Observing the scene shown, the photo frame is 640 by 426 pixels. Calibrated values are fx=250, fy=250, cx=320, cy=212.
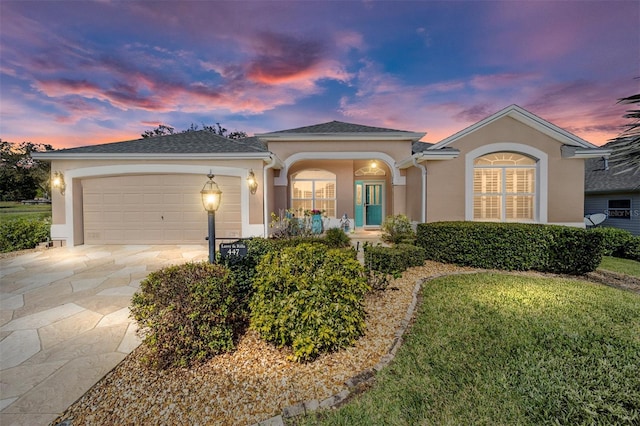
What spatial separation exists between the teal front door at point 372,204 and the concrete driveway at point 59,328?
8491 millimetres

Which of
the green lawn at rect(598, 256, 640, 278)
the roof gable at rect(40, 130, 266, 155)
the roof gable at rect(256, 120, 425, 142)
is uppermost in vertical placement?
the roof gable at rect(256, 120, 425, 142)

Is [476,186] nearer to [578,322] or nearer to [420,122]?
[578,322]

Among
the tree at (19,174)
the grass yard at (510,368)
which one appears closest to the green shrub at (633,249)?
the grass yard at (510,368)

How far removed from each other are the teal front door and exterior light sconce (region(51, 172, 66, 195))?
39.9ft

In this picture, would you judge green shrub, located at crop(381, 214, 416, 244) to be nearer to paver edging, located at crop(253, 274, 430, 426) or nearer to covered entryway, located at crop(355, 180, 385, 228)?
covered entryway, located at crop(355, 180, 385, 228)

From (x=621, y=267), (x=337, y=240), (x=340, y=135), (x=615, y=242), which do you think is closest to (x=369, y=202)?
(x=340, y=135)

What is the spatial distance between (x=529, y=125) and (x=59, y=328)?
12848 mm

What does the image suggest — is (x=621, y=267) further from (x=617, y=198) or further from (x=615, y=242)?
(x=617, y=198)

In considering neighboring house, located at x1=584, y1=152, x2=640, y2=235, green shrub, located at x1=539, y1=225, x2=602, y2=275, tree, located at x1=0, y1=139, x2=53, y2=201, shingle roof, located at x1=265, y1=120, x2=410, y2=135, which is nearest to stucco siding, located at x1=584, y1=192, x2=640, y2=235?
neighboring house, located at x1=584, y1=152, x2=640, y2=235

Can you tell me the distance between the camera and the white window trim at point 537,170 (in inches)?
338

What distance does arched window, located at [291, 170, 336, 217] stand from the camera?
12094mm

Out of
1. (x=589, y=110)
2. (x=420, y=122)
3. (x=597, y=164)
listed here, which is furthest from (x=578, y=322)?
(x=597, y=164)

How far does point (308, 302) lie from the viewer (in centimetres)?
299

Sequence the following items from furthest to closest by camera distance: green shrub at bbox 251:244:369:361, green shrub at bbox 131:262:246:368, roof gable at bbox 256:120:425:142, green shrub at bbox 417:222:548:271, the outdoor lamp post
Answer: roof gable at bbox 256:120:425:142 < green shrub at bbox 417:222:548:271 < the outdoor lamp post < green shrub at bbox 251:244:369:361 < green shrub at bbox 131:262:246:368
